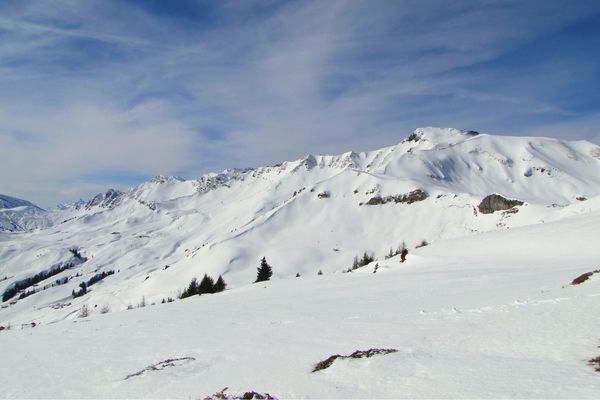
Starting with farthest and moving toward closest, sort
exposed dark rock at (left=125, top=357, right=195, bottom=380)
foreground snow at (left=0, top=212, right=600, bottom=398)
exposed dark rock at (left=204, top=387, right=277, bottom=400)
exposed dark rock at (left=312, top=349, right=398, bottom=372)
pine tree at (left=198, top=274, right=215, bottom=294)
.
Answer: pine tree at (left=198, top=274, right=215, bottom=294), exposed dark rock at (left=125, top=357, right=195, bottom=380), exposed dark rock at (left=312, top=349, right=398, bottom=372), exposed dark rock at (left=204, top=387, right=277, bottom=400), foreground snow at (left=0, top=212, right=600, bottom=398)

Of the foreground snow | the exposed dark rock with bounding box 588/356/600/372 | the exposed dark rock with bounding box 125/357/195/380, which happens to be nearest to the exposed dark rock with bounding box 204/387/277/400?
the foreground snow

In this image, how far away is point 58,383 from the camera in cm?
1706

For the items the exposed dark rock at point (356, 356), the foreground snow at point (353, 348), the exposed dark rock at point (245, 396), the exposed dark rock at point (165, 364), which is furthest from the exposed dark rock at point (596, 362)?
the exposed dark rock at point (165, 364)

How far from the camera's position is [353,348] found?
16422 mm

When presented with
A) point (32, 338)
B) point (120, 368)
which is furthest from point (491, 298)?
point (32, 338)

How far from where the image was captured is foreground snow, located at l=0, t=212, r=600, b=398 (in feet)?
36.4

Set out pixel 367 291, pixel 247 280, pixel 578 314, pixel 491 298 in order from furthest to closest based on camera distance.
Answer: pixel 247 280 < pixel 367 291 < pixel 491 298 < pixel 578 314

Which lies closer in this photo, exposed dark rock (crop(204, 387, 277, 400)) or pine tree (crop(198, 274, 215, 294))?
exposed dark rock (crop(204, 387, 277, 400))

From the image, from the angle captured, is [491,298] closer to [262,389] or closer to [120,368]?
[262,389]

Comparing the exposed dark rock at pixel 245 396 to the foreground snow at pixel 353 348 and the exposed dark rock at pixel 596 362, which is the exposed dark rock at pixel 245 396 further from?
the exposed dark rock at pixel 596 362

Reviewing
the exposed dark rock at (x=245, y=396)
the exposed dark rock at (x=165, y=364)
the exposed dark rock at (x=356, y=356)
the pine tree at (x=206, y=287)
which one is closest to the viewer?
the exposed dark rock at (x=245, y=396)

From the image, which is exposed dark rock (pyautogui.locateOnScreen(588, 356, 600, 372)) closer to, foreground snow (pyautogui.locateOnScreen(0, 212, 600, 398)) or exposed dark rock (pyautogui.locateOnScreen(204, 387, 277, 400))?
foreground snow (pyautogui.locateOnScreen(0, 212, 600, 398))

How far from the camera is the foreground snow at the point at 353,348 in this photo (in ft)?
36.4

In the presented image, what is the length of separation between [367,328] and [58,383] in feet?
40.5
